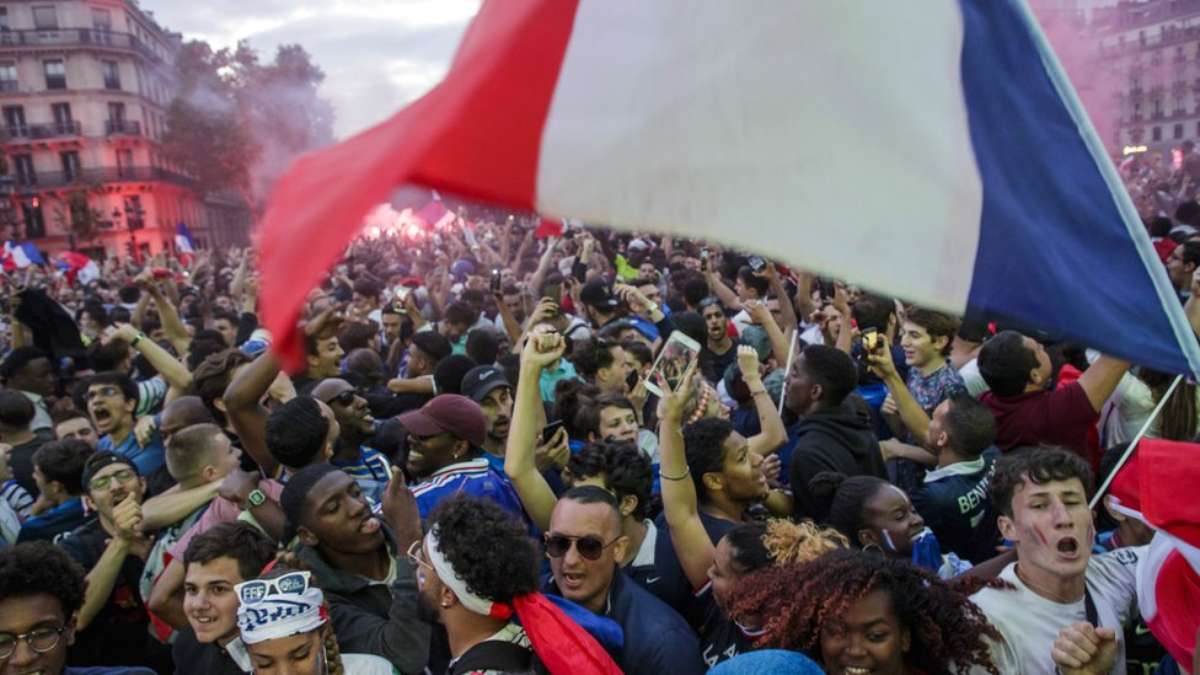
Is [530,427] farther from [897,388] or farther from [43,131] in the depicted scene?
[43,131]

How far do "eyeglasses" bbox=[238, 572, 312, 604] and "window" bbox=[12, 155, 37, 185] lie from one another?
2819 inches

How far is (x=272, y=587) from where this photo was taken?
9.33 ft

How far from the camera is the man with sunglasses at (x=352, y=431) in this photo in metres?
4.82

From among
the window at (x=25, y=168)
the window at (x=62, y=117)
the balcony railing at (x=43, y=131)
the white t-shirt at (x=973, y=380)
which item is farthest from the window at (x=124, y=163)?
the white t-shirt at (x=973, y=380)

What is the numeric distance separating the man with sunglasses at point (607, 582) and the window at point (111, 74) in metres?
75.6

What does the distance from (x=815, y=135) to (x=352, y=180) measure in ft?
3.17

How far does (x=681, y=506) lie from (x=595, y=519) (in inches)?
16.4

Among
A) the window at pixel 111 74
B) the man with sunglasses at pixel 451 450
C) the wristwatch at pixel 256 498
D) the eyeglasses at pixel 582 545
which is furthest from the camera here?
the window at pixel 111 74

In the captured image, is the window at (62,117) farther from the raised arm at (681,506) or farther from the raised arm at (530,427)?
the raised arm at (681,506)

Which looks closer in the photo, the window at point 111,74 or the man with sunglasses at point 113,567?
the man with sunglasses at point 113,567

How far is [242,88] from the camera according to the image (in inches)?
2569

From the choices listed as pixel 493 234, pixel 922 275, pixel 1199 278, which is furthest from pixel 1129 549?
pixel 493 234

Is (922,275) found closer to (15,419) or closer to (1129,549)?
(1129,549)

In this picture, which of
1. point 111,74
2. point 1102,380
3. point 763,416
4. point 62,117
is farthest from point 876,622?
point 111,74
